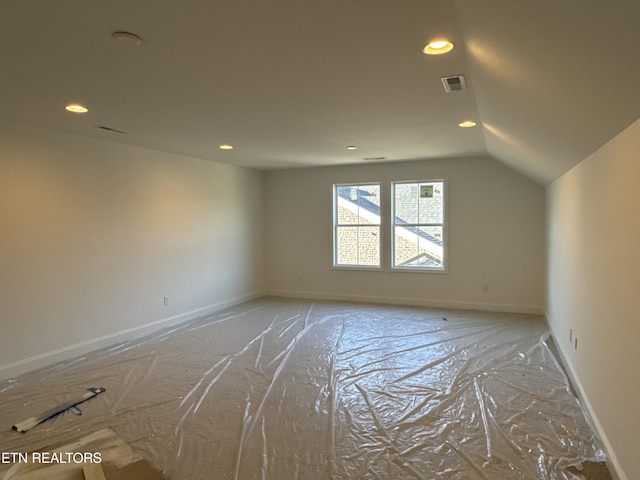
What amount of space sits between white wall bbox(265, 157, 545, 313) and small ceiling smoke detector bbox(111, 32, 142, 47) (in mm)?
4804

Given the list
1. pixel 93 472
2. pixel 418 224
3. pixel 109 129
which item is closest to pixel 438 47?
pixel 93 472

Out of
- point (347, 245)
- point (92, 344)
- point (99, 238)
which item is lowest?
point (92, 344)

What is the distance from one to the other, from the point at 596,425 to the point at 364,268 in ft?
14.2

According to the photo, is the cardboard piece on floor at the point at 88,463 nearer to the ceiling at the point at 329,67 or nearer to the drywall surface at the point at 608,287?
the ceiling at the point at 329,67

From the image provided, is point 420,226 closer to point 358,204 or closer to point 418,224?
point 418,224

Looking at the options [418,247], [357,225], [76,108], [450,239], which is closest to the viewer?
[76,108]

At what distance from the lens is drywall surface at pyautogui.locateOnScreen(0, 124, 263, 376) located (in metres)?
3.70

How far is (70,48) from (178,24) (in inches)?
27.2

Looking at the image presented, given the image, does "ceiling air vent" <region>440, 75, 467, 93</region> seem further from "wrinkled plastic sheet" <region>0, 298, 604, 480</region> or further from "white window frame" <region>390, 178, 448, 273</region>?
"white window frame" <region>390, 178, 448, 273</region>

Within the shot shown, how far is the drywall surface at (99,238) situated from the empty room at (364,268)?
0.03m

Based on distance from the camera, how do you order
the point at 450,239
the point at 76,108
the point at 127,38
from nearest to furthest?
the point at 127,38
the point at 76,108
the point at 450,239

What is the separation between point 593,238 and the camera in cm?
270

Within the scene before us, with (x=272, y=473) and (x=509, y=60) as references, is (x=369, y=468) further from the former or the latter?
(x=509, y=60)

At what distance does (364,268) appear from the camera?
22.0 ft
